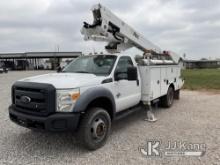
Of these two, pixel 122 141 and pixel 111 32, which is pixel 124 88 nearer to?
pixel 122 141

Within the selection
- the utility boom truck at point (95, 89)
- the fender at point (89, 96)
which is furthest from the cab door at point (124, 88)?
the fender at point (89, 96)

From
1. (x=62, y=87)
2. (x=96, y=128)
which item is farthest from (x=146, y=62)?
(x=62, y=87)

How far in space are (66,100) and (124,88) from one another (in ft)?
6.04

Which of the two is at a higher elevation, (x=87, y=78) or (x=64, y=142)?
(x=87, y=78)

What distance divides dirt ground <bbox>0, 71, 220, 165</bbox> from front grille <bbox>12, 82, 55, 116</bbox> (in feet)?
2.70

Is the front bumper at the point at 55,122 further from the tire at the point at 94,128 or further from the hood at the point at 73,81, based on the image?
the hood at the point at 73,81

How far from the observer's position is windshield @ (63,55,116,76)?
5152 millimetres

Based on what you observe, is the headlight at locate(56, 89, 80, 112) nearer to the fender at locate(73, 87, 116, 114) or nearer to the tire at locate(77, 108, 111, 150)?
the fender at locate(73, 87, 116, 114)

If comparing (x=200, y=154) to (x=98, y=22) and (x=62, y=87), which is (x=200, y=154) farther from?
(x=98, y=22)

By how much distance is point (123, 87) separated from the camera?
17.5 ft

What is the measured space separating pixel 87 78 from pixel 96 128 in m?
1.00

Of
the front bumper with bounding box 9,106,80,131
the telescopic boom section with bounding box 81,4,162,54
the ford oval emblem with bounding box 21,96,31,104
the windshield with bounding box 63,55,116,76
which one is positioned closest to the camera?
the front bumper with bounding box 9,106,80,131

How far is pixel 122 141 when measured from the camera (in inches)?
191

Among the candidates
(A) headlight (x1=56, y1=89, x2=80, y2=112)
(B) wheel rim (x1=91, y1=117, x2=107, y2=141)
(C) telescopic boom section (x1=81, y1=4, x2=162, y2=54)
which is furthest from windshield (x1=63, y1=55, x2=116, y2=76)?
(A) headlight (x1=56, y1=89, x2=80, y2=112)
